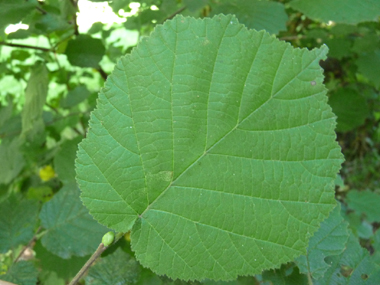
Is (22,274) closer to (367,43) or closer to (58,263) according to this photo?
(58,263)

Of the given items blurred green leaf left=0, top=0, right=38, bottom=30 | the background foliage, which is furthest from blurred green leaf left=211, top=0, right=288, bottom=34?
blurred green leaf left=0, top=0, right=38, bottom=30

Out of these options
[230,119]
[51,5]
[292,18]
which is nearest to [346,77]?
[292,18]

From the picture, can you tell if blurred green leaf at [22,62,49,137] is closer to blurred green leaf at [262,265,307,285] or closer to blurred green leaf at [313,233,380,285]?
blurred green leaf at [262,265,307,285]

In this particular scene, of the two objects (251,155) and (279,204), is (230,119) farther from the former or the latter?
(279,204)

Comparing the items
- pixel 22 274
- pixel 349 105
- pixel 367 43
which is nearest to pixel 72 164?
pixel 22 274

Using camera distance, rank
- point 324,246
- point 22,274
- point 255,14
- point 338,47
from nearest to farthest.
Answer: point 324,246
point 22,274
point 255,14
point 338,47

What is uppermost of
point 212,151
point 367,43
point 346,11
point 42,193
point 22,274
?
point 346,11
